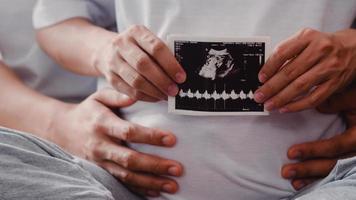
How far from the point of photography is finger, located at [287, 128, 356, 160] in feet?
3.51

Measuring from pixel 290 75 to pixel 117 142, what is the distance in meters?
0.36

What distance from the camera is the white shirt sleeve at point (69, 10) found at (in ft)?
4.38

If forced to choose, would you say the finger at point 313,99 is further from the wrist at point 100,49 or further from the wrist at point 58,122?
the wrist at point 58,122

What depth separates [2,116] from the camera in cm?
142

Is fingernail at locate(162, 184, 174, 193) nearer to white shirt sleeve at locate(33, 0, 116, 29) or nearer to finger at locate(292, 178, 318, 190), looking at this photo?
finger at locate(292, 178, 318, 190)

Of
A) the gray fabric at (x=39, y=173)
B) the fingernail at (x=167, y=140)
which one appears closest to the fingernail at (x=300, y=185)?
the fingernail at (x=167, y=140)

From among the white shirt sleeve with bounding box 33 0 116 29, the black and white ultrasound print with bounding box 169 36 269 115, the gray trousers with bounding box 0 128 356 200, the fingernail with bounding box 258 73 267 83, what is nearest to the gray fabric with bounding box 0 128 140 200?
the gray trousers with bounding box 0 128 356 200

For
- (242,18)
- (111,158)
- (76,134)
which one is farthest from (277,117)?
(76,134)

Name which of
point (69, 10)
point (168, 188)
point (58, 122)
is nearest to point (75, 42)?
point (69, 10)

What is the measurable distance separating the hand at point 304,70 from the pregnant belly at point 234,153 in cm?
6

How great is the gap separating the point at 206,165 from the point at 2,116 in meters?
0.58

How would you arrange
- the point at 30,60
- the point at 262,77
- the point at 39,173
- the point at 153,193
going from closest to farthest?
the point at 39,173 < the point at 262,77 < the point at 153,193 < the point at 30,60

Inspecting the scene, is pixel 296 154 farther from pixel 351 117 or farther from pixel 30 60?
pixel 30 60

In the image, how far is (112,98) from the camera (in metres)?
1.21
